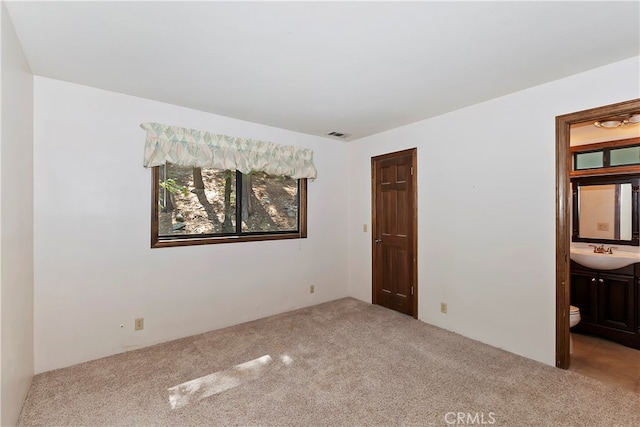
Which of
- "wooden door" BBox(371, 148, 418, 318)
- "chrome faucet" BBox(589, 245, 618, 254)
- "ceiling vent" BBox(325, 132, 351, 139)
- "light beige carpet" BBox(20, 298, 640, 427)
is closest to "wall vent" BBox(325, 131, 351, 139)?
"ceiling vent" BBox(325, 132, 351, 139)

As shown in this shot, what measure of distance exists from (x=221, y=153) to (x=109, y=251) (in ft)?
4.63

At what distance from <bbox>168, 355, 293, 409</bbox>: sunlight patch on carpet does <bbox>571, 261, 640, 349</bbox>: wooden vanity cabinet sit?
318cm

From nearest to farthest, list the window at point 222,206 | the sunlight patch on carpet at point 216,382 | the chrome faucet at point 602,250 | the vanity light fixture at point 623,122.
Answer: the sunlight patch on carpet at point 216,382, the vanity light fixture at point 623,122, the window at point 222,206, the chrome faucet at point 602,250

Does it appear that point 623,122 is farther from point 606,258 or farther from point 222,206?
point 222,206

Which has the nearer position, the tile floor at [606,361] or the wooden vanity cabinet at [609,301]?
the tile floor at [606,361]

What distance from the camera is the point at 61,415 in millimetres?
1871

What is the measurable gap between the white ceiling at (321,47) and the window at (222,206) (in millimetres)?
848

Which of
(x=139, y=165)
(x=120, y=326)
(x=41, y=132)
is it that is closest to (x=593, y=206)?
(x=139, y=165)

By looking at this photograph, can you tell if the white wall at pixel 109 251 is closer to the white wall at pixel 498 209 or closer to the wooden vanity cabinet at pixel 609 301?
the white wall at pixel 498 209

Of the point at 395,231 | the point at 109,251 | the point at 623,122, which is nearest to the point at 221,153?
the point at 109,251

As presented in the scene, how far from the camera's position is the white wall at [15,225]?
156 cm

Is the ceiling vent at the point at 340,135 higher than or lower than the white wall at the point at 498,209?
higher
